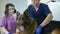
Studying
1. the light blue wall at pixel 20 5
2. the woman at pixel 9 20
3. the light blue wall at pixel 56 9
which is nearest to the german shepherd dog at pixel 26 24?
the woman at pixel 9 20

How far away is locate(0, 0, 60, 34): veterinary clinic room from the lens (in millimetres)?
1344

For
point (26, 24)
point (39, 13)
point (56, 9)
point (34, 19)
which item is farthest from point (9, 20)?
point (26, 24)

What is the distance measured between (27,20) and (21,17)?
0.07 m

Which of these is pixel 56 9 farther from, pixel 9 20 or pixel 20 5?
pixel 20 5

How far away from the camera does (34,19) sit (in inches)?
60.1

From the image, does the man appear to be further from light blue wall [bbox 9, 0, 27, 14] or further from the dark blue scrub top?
light blue wall [bbox 9, 0, 27, 14]

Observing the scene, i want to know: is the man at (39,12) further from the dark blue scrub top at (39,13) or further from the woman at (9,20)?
the woman at (9,20)

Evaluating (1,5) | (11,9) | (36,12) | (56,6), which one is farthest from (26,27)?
(1,5)

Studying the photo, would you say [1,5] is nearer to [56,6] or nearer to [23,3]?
[23,3]

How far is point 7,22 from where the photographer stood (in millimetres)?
2445

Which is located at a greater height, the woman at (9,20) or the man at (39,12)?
the man at (39,12)

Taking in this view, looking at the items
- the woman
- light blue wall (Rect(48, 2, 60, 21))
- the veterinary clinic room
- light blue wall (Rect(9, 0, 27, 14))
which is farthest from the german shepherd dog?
light blue wall (Rect(9, 0, 27, 14))

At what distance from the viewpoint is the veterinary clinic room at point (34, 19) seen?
4.41ft

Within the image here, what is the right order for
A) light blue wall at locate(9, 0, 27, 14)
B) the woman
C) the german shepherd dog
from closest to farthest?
the german shepherd dog
the woman
light blue wall at locate(9, 0, 27, 14)
